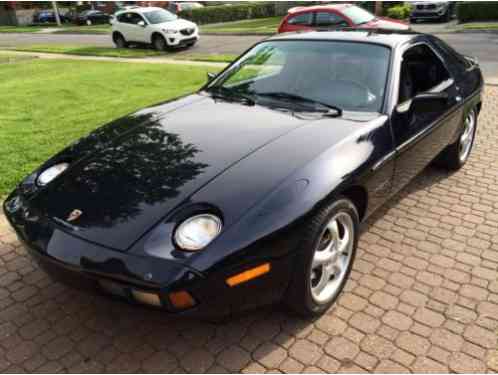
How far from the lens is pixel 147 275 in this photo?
6.31 ft

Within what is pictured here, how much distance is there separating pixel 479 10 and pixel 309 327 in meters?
22.6

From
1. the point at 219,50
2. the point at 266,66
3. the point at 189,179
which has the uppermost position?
the point at 266,66

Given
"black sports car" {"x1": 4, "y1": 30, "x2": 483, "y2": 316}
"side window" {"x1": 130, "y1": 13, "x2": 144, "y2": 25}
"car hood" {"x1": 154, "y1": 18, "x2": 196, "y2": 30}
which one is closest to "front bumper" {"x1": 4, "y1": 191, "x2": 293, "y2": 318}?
"black sports car" {"x1": 4, "y1": 30, "x2": 483, "y2": 316}

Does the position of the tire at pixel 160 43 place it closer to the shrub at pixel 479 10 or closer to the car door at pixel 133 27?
the car door at pixel 133 27

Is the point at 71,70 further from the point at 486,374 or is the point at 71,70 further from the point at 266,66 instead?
the point at 486,374

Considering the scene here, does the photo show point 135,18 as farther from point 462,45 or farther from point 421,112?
point 421,112

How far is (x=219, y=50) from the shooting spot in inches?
626

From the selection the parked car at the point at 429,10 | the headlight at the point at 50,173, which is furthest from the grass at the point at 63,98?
the parked car at the point at 429,10

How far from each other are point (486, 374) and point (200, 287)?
149cm

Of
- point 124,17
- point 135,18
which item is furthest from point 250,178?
point 124,17

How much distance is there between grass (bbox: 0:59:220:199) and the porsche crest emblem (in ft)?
8.15

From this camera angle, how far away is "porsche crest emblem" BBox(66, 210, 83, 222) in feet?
7.38

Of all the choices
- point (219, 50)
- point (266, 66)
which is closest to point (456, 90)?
point (266, 66)

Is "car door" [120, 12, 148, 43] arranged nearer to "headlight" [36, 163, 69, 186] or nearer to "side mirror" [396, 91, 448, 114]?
"headlight" [36, 163, 69, 186]
